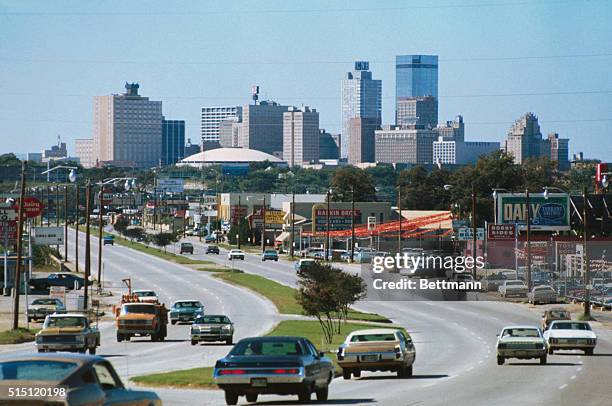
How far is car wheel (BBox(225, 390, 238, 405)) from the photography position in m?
26.5

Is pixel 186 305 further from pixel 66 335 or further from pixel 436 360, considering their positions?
pixel 436 360

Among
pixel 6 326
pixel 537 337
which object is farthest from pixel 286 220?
pixel 537 337

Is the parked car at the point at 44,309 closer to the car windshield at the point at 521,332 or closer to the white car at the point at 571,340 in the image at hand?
the white car at the point at 571,340

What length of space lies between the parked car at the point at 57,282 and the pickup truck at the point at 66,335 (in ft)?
160

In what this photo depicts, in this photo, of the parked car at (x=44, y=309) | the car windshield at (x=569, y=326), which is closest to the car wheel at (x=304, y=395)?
the car windshield at (x=569, y=326)

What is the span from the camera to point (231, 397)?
2653 centimetres

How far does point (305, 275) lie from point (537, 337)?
72.1 ft

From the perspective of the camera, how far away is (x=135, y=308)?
52688 millimetres

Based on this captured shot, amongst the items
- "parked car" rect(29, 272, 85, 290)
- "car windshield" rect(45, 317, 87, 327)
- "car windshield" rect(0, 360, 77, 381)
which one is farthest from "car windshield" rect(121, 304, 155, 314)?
"parked car" rect(29, 272, 85, 290)

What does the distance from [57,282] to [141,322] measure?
4434 centimetres

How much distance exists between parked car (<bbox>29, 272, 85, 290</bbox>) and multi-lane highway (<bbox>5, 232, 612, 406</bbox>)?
5430 millimetres

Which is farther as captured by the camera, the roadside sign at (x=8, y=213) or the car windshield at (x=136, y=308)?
the roadside sign at (x=8, y=213)

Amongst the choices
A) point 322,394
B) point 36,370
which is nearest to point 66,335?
point 322,394

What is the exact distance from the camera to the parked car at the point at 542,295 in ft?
277
